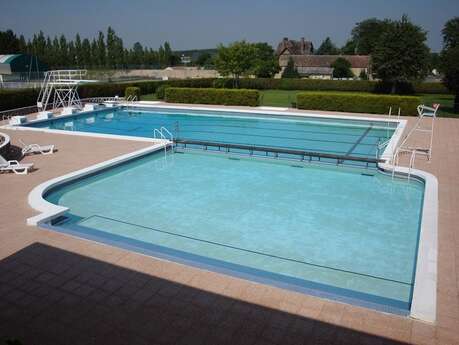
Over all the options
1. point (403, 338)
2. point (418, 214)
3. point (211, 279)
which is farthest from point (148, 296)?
point (418, 214)

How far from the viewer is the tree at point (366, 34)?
3049 inches

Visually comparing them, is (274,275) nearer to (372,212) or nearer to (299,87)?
(372,212)

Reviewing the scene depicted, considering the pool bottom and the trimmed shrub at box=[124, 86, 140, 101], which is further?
the trimmed shrub at box=[124, 86, 140, 101]

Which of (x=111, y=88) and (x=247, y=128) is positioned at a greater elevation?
(x=111, y=88)

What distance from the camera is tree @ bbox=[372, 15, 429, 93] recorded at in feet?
83.3

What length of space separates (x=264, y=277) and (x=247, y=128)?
1297 centimetres

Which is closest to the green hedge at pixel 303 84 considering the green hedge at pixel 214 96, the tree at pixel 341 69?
the green hedge at pixel 214 96

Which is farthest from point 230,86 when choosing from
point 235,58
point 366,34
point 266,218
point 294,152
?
point 366,34

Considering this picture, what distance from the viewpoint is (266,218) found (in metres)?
7.57

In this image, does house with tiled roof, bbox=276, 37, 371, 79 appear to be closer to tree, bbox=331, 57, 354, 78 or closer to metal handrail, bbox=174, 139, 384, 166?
tree, bbox=331, 57, 354, 78

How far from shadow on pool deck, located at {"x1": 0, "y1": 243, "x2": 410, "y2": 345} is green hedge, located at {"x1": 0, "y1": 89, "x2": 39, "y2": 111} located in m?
18.6

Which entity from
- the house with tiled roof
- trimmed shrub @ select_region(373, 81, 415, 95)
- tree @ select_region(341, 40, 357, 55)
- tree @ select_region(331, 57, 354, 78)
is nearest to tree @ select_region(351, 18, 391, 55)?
tree @ select_region(341, 40, 357, 55)

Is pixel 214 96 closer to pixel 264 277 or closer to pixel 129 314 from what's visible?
pixel 264 277

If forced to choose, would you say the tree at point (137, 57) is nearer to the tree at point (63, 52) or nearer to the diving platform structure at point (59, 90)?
the tree at point (63, 52)
